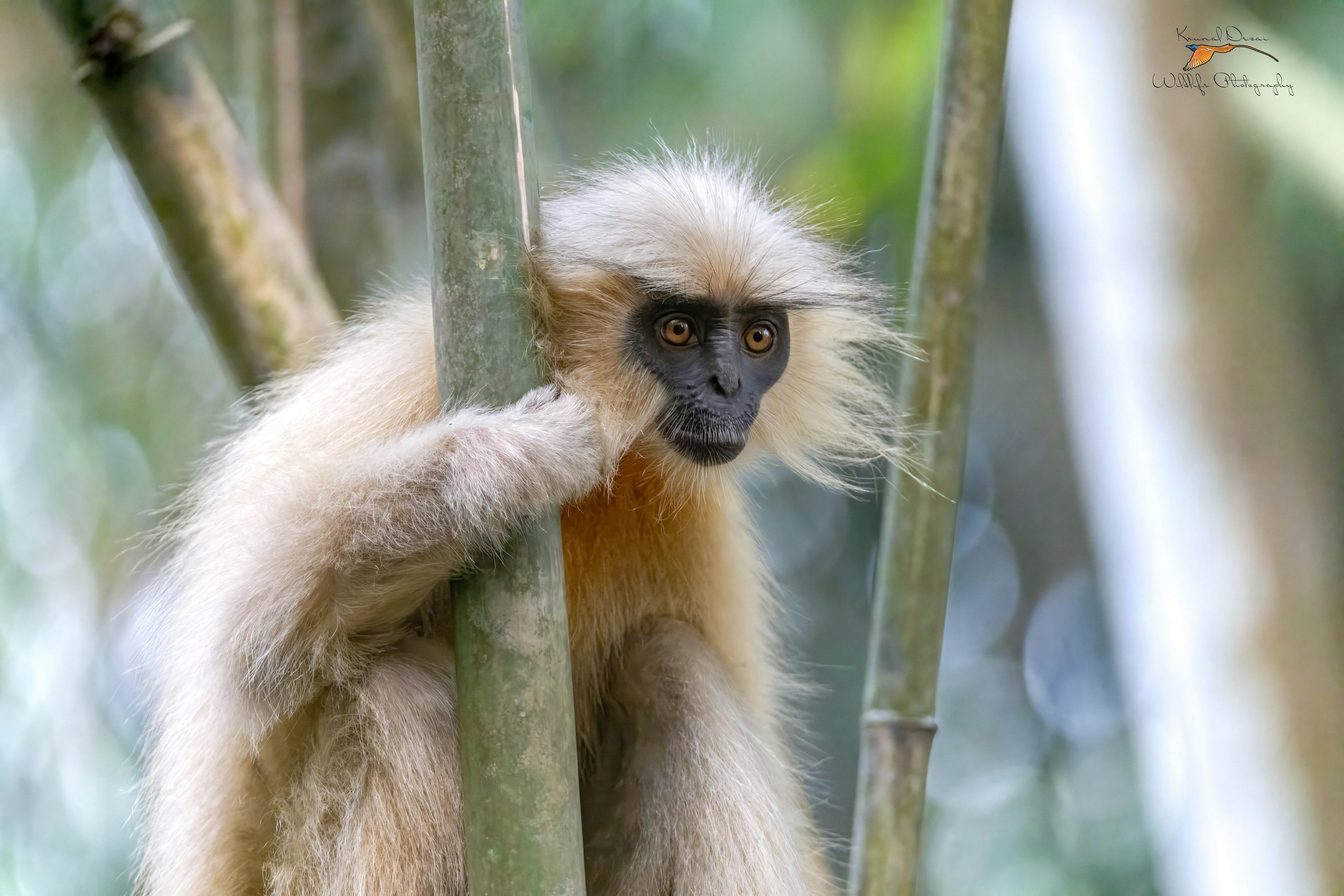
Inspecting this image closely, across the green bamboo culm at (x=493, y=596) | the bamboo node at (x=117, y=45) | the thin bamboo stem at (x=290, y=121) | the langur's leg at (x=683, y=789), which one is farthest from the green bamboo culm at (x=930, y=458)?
the thin bamboo stem at (x=290, y=121)

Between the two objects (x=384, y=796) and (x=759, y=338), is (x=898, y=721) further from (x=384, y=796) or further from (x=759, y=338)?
(x=384, y=796)

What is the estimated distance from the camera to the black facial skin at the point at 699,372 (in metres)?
3.05

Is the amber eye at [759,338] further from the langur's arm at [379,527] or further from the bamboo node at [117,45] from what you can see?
the bamboo node at [117,45]

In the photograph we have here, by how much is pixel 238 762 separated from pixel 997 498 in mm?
6248

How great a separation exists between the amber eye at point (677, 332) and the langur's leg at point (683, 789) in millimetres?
838

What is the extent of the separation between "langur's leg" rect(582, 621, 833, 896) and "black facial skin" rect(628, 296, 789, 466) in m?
0.61

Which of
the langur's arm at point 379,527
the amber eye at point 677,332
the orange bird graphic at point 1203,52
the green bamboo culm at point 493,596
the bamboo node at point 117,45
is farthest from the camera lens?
the orange bird graphic at point 1203,52

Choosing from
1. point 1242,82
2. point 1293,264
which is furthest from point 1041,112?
point 1293,264

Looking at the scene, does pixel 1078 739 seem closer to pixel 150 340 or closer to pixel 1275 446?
pixel 1275 446

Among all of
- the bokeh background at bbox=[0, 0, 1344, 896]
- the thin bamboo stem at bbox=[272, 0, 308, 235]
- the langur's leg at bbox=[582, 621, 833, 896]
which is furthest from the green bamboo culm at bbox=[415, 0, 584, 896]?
the thin bamboo stem at bbox=[272, 0, 308, 235]

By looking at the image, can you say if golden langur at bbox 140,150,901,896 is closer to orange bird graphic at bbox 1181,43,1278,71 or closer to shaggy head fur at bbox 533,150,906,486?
shaggy head fur at bbox 533,150,906,486

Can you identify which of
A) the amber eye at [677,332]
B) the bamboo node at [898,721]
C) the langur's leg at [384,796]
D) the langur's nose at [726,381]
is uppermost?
the amber eye at [677,332]

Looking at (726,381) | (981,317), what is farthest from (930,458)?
(981,317)

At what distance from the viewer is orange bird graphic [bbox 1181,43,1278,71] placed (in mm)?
4016
